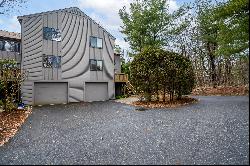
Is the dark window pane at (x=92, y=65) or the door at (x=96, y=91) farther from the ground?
the dark window pane at (x=92, y=65)

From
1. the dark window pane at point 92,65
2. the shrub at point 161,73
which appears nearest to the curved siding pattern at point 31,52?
the dark window pane at point 92,65

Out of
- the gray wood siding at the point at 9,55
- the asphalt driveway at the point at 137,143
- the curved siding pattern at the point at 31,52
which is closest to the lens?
the asphalt driveway at the point at 137,143

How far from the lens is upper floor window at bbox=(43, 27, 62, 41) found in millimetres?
25938

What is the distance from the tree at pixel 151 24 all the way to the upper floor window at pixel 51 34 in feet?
41.6

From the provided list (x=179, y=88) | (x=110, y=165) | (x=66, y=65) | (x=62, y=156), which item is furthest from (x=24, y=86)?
(x=110, y=165)

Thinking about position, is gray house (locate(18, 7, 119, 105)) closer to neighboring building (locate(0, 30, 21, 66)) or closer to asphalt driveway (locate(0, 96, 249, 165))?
neighboring building (locate(0, 30, 21, 66))

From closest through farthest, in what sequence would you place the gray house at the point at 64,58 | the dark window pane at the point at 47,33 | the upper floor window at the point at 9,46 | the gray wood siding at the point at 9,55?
the gray house at the point at 64,58
the dark window pane at the point at 47,33
the gray wood siding at the point at 9,55
the upper floor window at the point at 9,46

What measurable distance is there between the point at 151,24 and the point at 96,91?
13538 millimetres

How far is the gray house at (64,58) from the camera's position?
25578 mm

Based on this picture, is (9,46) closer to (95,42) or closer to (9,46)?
(9,46)

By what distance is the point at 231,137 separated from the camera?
27.4 feet

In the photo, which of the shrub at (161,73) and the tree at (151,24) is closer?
the shrub at (161,73)

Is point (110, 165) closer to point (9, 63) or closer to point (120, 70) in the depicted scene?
point (9, 63)

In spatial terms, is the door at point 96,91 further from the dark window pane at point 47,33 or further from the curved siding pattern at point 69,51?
the dark window pane at point 47,33
